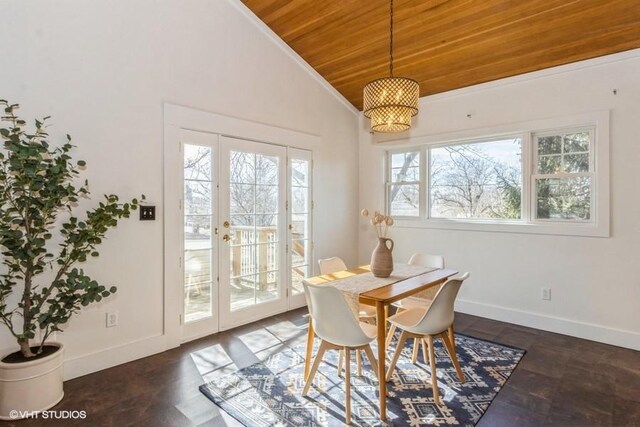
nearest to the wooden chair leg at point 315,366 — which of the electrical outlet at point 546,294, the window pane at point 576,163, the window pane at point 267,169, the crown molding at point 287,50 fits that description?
the window pane at point 267,169

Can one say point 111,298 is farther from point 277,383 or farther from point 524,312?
point 524,312

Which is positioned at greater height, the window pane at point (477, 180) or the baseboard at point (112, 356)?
the window pane at point (477, 180)

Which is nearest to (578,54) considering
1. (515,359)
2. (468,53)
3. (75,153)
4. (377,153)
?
(468,53)

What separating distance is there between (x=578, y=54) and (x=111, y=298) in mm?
4722

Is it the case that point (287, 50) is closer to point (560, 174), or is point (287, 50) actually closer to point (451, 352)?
point (560, 174)

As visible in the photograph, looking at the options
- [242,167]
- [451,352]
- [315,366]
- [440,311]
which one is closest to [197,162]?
[242,167]

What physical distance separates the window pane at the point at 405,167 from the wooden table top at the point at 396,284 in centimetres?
197

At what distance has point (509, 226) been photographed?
377 cm

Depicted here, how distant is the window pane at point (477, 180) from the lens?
3850 mm

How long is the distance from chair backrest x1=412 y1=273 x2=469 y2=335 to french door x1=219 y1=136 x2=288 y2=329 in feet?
6.63

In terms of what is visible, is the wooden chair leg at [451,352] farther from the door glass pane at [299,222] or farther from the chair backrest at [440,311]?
the door glass pane at [299,222]

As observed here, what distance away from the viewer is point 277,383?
2.47 meters

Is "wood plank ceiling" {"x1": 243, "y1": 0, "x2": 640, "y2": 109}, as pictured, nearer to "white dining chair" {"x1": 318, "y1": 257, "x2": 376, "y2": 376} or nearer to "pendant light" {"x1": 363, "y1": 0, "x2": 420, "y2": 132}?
"pendant light" {"x1": 363, "y1": 0, "x2": 420, "y2": 132}

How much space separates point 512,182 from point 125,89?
3.99 meters
